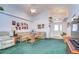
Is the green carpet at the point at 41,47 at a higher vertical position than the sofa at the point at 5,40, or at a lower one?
lower

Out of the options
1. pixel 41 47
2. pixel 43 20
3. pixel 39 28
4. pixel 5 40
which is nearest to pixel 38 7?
pixel 43 20

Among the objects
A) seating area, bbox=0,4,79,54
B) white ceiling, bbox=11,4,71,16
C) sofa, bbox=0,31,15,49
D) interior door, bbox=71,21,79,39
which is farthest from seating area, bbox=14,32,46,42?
interior door, bbox=71,21,79,39

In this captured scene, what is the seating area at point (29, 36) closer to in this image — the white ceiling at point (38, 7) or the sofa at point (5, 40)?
the sofa at point (5, 40)

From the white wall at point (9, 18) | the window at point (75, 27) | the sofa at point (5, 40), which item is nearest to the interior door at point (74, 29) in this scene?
the window at point (75, 27)

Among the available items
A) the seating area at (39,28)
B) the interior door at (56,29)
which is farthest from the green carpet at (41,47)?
the interior door at (56,29)

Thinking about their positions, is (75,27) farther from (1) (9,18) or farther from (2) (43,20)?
(1) (9,18)

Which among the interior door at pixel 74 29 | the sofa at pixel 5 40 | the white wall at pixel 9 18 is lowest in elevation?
the sofa at pixel 5 40

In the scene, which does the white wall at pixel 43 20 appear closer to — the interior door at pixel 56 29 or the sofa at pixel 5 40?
the interior door at pixel 56 29

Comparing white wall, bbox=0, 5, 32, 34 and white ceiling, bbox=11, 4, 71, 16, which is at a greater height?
white ceiling, bbox=11, 4, 71, 16

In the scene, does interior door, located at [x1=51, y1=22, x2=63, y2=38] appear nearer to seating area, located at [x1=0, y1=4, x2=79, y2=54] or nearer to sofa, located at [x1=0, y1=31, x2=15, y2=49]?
seating area, located at [x1=0, y1=4, x2=79, y2=54]

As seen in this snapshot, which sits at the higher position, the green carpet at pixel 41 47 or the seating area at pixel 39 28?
the seating area at pixel 39 28
